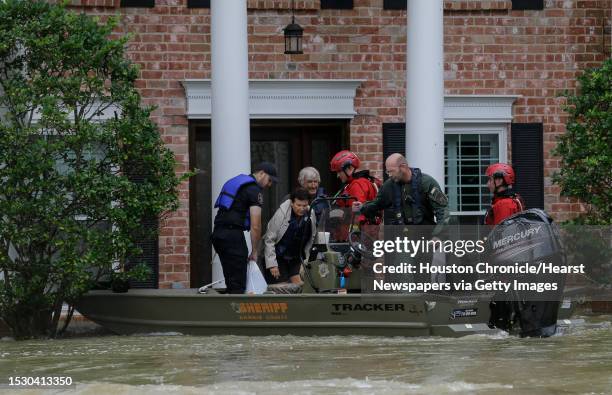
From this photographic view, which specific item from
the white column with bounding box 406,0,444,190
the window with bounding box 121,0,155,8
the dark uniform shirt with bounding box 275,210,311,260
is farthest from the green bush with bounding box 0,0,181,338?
the window with bounding box 121,0,155,8

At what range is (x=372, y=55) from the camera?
61.7ft

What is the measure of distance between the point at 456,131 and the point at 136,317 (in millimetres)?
6023

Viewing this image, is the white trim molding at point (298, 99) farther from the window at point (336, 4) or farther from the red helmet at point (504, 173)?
the red helmet at point (504, 173)

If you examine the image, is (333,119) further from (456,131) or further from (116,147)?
(116,147)

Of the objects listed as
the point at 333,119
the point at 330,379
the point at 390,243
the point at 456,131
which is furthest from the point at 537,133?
the point at 330,379

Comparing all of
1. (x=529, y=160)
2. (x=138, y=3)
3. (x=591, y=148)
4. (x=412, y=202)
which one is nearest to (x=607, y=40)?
(x=529, y=160)

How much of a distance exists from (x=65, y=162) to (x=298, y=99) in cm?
462

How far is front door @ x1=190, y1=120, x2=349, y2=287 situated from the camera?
61.2 ft

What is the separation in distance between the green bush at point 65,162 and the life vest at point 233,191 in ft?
2.07

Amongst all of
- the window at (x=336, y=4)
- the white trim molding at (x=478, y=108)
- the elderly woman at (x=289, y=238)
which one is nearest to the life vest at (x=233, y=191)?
the elderly woman at (x=289, y=238)

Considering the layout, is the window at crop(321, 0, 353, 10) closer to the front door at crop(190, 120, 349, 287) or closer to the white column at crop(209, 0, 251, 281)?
the front door at crop(190, 120, 349, 287)

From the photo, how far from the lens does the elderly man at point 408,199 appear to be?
44.7 ft

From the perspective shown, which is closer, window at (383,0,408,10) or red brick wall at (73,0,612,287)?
red brick wall at (73,0,612,287)

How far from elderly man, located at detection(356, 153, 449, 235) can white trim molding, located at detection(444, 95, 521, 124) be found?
511 cm
